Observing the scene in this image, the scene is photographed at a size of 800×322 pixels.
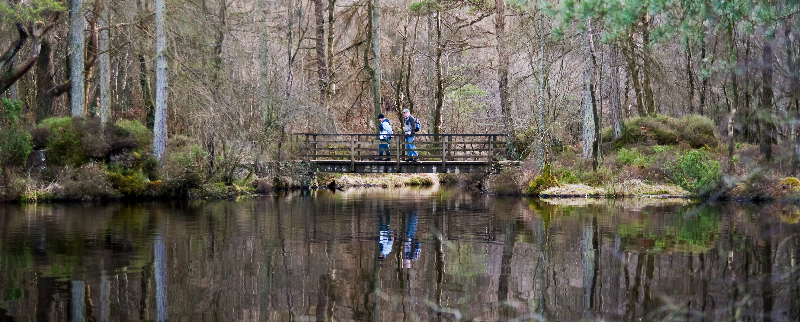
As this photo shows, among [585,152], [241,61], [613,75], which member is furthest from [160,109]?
[613,75]

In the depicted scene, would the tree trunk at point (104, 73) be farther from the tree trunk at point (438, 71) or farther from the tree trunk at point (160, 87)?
the tree trunk at point (438, 71)

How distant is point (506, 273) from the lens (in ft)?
36.9

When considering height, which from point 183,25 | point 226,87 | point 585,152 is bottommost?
point 585,152

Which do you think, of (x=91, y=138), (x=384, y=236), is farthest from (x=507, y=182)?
(x=91, y=138)

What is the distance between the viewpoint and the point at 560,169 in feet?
88.3

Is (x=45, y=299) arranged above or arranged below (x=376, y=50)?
below

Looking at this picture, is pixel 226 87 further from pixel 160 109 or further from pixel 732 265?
pixel 732 265

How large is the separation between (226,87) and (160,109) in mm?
2287

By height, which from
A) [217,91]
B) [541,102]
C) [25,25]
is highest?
[25,25]

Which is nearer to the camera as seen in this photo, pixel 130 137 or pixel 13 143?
pixel 13 143

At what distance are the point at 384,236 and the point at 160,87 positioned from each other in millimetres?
12617

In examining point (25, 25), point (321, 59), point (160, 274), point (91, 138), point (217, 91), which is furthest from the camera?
point (321, 59)

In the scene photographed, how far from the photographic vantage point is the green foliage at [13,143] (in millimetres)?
23734

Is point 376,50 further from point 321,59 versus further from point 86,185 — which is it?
point 86,185
